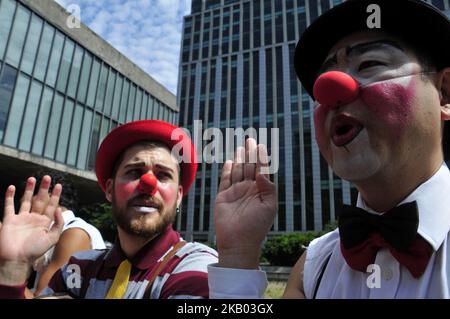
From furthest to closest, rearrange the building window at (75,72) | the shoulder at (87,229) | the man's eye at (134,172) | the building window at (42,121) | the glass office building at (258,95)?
the glass office building at (258,95) < the building window at (75,72) < the building window at (42,121) < the shoulder at (87,229) < the man's eye at (134,172)

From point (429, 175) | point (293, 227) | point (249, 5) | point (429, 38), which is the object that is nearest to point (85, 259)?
point (429, 175)

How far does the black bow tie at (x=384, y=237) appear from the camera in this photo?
1.11 metres

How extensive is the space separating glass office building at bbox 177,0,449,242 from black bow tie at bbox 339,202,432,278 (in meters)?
34.7

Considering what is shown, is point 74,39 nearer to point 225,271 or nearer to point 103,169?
point 103,169

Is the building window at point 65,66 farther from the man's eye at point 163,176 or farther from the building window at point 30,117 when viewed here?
the man's eye at point 163,176

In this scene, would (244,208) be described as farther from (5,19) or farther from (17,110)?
(5,19)

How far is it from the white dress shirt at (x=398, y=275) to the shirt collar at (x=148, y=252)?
2.64 feet

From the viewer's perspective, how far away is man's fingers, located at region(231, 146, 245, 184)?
1.48m

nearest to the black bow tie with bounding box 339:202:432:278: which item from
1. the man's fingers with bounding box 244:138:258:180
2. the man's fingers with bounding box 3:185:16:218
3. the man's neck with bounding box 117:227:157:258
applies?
the man's fingers with bounding box 244:138:258:180

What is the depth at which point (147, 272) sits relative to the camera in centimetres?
188

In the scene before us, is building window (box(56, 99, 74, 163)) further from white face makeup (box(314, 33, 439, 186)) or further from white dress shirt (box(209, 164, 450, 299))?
white face makeup (box(314, 33, 439, 186))

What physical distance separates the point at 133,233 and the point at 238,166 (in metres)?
0.95

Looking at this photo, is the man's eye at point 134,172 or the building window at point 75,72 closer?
the man's eye at point 134,172

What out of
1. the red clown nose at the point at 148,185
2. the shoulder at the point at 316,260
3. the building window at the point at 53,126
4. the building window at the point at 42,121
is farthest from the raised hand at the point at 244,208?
the building window at the point at 53,126
